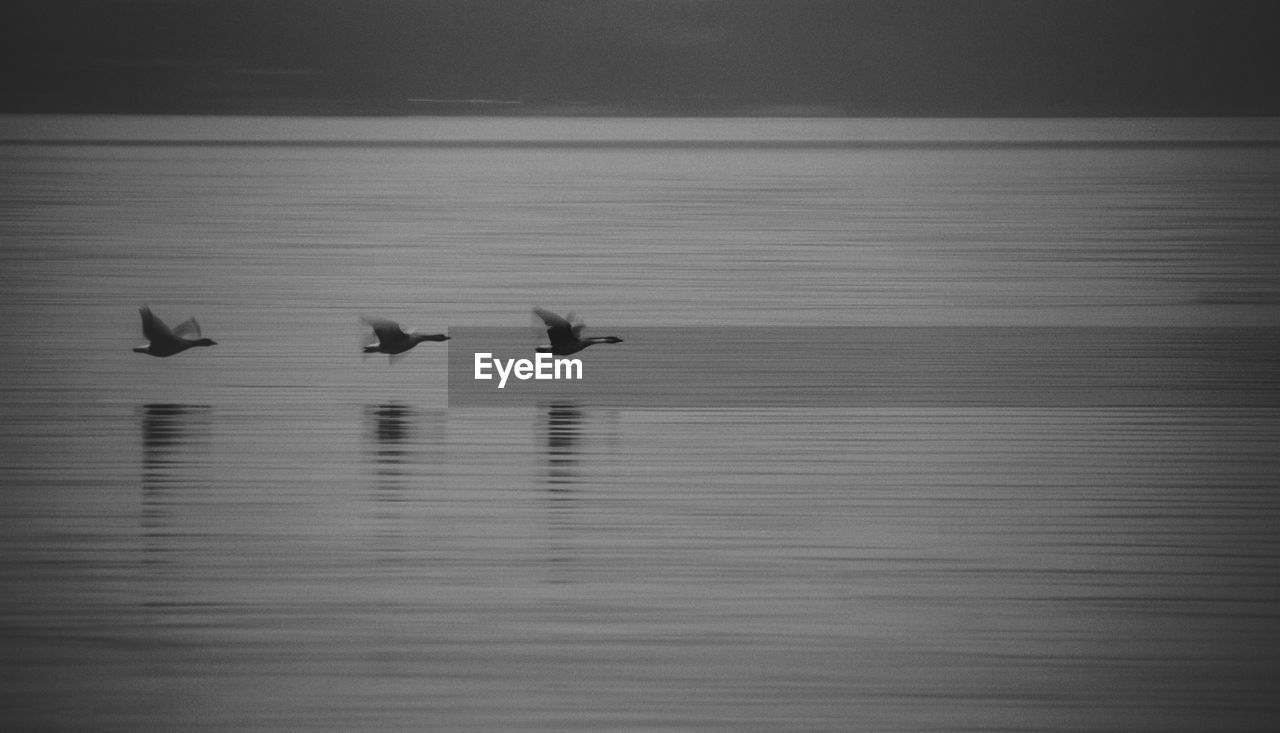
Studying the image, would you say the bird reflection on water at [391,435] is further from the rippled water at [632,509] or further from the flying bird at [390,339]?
the flying bird at [390,339]

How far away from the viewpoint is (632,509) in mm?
4301

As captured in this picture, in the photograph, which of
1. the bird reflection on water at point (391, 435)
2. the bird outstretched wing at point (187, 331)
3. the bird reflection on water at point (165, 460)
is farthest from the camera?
the bird outstretched wing at point (187, 331)

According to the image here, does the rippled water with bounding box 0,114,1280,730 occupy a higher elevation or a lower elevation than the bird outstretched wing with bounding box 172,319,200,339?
lower

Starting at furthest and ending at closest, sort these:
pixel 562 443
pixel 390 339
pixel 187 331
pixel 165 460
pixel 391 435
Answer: pixel 187 331
pixel 390 339
pixel 391 435
pixel 562 443
pixel 165 460

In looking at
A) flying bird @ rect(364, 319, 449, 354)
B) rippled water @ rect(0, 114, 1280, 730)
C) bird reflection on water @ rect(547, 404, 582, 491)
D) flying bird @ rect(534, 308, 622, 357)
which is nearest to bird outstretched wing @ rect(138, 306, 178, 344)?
rippled water @ rect(0, 114, 1280, 730)

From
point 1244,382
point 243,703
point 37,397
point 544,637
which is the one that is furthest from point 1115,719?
point 37,397

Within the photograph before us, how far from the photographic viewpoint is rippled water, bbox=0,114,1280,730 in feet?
10.2

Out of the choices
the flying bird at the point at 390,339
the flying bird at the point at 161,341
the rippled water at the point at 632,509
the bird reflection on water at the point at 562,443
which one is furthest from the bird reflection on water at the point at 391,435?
the flying bird at the point at 161,341

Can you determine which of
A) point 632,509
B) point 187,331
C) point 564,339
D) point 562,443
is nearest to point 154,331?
point 187,331

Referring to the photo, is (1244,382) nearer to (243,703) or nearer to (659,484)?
(659,484)

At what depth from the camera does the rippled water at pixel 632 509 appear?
311 cm

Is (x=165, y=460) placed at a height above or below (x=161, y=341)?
below

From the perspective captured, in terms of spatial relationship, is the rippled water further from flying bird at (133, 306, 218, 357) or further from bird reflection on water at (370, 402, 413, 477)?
flying bird at (133, 306, 218, 357)

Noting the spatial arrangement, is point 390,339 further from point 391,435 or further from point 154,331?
point 391,435
